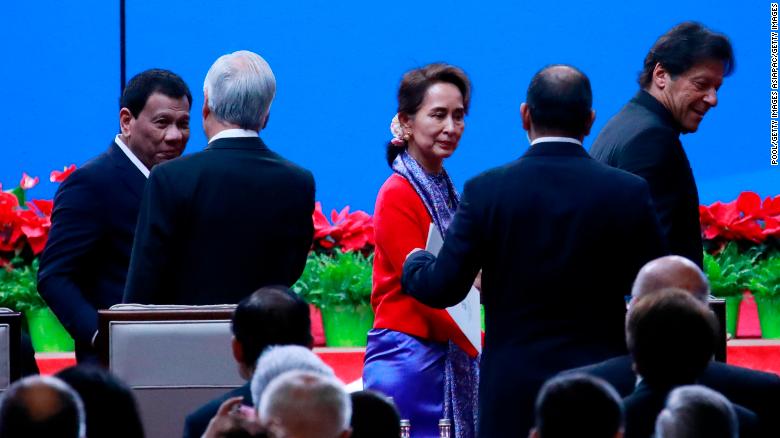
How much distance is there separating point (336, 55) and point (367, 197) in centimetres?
53

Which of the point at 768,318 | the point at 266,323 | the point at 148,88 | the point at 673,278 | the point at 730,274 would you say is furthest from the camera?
the point at 768,318

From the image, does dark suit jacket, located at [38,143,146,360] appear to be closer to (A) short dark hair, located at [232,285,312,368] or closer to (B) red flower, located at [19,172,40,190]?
(A) short dark hair, located at [232,285,312,368]

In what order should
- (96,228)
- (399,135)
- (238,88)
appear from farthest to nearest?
(399,135) → (96,228) → (238,88)

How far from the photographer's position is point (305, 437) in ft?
6.21

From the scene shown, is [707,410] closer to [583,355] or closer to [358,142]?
[583,355]

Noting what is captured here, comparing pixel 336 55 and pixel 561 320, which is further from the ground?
pixel 336 55

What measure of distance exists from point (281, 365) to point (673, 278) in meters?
0.73

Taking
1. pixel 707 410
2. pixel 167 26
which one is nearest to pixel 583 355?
pixel 707 410

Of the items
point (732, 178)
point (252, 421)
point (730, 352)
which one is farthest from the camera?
point (732, 178)

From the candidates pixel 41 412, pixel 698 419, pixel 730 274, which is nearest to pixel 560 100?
pixel 698 419

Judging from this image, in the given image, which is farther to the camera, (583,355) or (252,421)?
(583,355)

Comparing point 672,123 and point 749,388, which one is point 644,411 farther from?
point 672,123

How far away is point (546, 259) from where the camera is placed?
2.93 m

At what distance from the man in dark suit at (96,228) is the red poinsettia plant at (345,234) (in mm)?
1445
